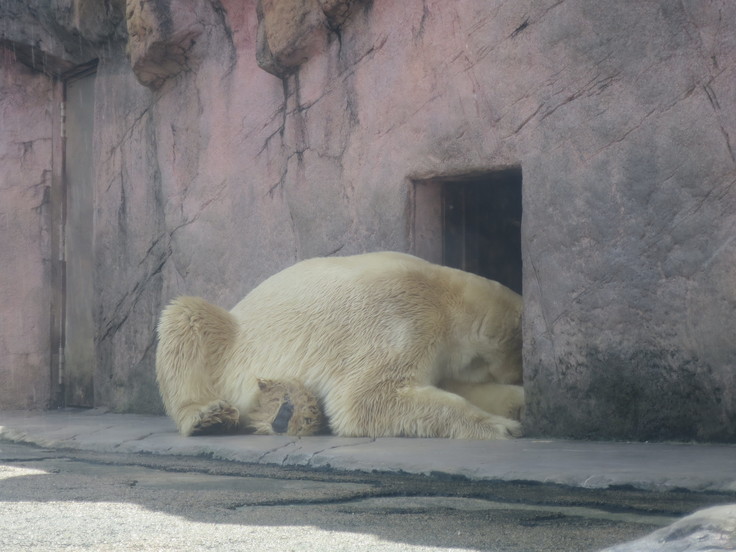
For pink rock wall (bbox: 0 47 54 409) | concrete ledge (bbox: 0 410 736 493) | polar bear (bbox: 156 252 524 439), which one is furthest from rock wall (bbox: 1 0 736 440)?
pink rock wall (bbox: 0 47 54 409)

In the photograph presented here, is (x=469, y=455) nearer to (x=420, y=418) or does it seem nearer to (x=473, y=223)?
(x=420, y=418)

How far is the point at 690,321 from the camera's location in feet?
15.1

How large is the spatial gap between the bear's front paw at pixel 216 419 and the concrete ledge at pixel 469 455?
99 millimetres

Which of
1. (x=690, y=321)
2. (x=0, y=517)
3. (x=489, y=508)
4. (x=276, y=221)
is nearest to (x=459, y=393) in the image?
(x=690, y=321)

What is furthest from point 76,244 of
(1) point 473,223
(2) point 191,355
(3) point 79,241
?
(1) point 473,223

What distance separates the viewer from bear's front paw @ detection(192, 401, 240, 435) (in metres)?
5.36

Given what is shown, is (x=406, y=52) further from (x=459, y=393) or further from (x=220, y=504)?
(x=220, y=504)

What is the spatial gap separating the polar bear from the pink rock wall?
3.31m

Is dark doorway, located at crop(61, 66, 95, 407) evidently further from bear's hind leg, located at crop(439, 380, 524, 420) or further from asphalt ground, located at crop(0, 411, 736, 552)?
bear's hind leg, located at crop(439, 380, 524, 420)

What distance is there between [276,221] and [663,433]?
2.97 meters

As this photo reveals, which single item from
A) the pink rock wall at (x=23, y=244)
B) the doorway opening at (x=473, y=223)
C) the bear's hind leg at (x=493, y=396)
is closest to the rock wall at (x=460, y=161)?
the doorway opening at (x=473, y=223)

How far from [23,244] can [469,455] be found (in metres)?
5.58

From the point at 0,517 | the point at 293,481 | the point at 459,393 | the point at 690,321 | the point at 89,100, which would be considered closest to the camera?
the point at 0,517

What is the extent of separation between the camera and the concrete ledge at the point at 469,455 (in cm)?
345
